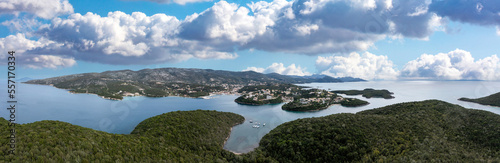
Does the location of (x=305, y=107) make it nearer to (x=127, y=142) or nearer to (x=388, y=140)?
(x=388, y=140)

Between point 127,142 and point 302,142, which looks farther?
point 302,142

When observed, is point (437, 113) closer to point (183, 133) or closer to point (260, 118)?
point (260, 118)

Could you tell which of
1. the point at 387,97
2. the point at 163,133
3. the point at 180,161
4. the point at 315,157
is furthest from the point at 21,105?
the point at 387,97

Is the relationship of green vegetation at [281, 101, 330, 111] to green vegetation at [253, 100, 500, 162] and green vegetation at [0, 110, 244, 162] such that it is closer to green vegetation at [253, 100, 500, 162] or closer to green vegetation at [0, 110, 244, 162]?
green vegetation at [0, 110, 244, 162]

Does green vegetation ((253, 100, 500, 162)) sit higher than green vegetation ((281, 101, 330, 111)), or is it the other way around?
green vegetation ((253, 100, 500, 162))

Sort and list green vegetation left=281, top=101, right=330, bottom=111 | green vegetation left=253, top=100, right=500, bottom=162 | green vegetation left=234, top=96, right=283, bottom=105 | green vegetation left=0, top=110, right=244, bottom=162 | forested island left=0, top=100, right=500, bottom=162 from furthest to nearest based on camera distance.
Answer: green vegetation left=234, top=96, right=283, bottom=105 < green vegetation left=281, top=101, right=330, bottom=111 < green vegetation left=253, top=100, right=500, bottom=162 < forested island left=0, top=100, right=500, bottom=162 < green vegetation left=0, top=110, right=244, bottom=162

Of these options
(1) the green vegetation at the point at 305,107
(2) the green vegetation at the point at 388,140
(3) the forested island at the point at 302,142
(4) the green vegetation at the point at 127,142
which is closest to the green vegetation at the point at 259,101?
(1) the green vegetation at the point at 305,107

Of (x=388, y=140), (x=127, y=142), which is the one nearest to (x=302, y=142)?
(x=388, y=140)

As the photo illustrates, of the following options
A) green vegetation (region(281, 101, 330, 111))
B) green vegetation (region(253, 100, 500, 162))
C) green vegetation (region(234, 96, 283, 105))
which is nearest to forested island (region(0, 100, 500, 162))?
green vegetation (region(253, 100, 500, 162))
